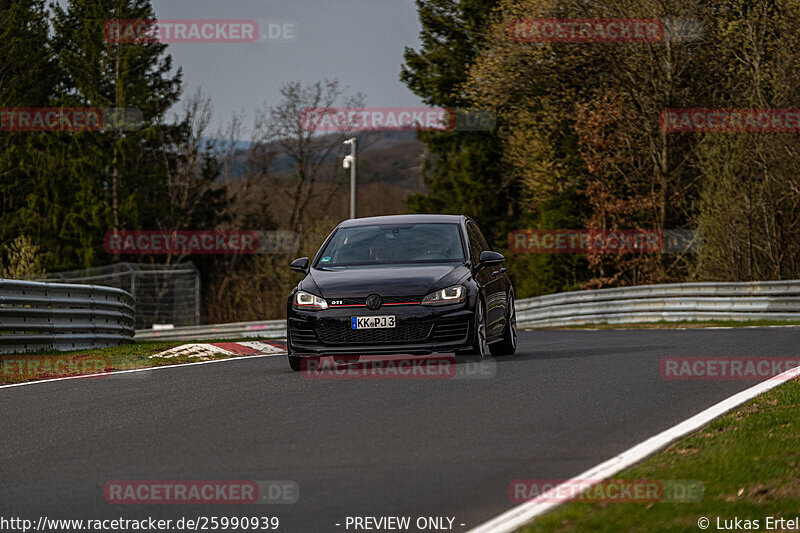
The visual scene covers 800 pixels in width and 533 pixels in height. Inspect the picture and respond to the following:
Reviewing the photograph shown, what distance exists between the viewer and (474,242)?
14.7 metres

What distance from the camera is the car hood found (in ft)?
40.5

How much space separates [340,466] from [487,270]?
7242mm

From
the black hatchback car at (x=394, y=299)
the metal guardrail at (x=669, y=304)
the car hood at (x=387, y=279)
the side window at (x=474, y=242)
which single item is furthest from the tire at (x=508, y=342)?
the metal guardrail at (x=669, y=304)

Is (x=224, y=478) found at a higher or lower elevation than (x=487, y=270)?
lower

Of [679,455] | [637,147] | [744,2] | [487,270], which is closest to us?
[679,455]

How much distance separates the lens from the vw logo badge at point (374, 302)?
12.2 meters

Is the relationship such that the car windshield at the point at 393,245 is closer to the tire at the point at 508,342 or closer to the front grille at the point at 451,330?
the front grille at the point at 451,330

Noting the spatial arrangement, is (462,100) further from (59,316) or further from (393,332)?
(393,332)

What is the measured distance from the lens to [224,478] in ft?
22.0

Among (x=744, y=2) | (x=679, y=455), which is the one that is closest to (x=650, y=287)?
(x=744, y=2)

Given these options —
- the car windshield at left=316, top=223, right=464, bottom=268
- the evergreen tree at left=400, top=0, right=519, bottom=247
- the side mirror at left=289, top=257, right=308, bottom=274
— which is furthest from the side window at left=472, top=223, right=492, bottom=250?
the evergreen tree at left=400, top=0, right=519, bottom=247

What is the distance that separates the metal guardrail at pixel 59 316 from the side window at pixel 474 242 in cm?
591

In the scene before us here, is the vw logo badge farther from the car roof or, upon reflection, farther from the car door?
the car roof

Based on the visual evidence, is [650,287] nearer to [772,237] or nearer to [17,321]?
[772,237]
